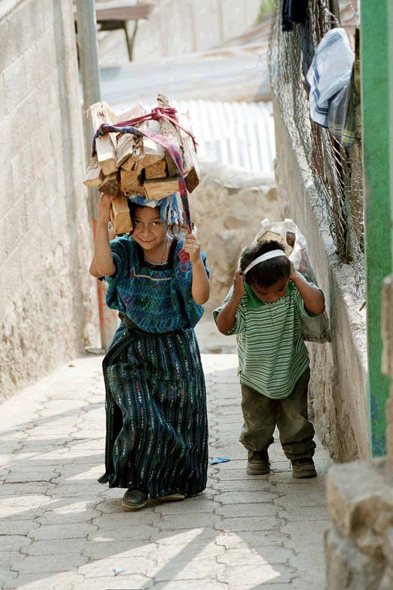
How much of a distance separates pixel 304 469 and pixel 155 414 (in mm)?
806

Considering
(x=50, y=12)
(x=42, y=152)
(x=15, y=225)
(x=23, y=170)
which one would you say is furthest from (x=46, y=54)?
(x=15, y=225)

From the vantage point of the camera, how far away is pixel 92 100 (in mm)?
8289

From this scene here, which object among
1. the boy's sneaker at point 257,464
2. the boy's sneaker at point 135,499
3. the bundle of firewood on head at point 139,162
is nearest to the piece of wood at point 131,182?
the bundle of firewood on head at point 139,162

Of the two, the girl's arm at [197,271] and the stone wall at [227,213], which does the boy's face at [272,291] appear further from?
the stone wall at [227,213]

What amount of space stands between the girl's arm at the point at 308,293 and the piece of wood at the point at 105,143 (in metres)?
0.98

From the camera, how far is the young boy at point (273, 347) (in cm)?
440

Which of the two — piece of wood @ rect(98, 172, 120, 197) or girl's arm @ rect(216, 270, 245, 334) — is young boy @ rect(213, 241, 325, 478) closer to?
girl's arm @ rect(216, 270, 245, 334)

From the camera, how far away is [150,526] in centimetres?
401

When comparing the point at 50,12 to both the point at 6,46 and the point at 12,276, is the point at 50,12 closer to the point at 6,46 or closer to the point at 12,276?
the point at 6,46

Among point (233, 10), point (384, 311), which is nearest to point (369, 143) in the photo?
point (384, 311)

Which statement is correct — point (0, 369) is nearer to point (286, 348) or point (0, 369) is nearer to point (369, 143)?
point (286, 348)

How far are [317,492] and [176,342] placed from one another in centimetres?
96

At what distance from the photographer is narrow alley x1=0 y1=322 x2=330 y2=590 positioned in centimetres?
343

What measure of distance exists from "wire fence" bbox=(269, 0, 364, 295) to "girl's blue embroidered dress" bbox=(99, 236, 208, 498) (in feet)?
2.70
